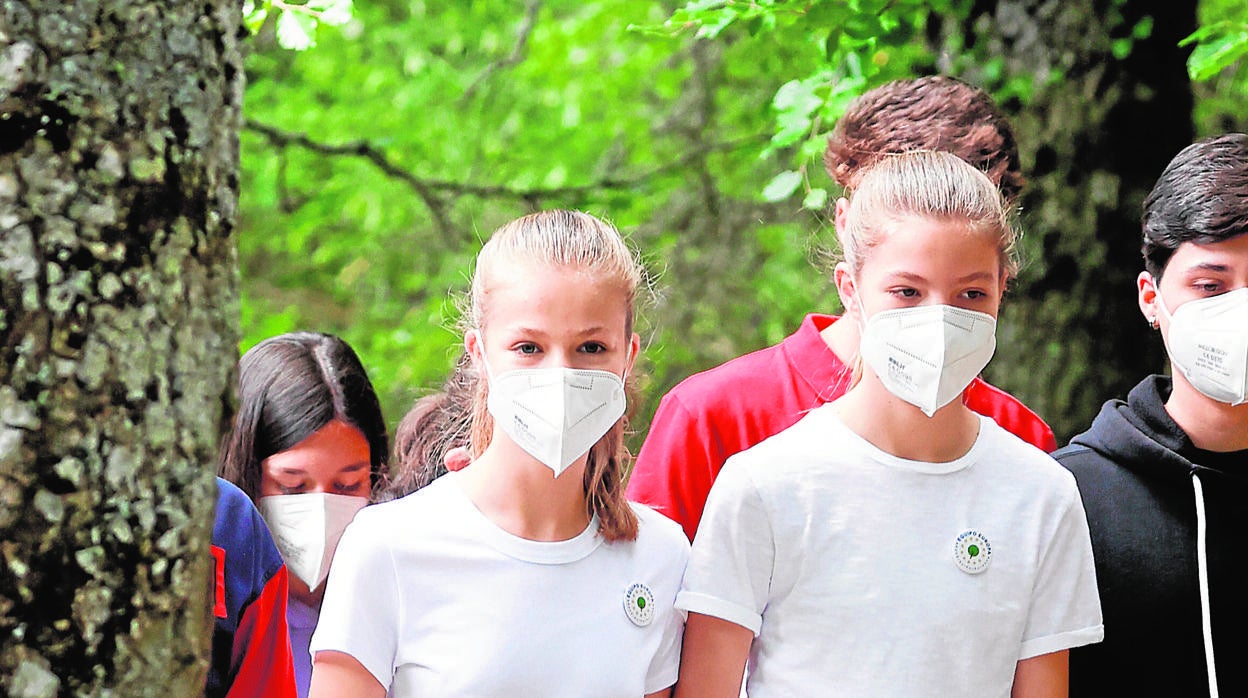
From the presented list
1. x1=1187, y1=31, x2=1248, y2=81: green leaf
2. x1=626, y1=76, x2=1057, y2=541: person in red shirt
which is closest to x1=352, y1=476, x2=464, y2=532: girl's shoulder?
x1=626, y1=76, x2=1057, y2=541: person in red shirt

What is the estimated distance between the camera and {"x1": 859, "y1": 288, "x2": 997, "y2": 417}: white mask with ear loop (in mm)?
2541

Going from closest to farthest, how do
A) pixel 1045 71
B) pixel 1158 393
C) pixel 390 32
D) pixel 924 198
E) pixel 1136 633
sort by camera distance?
pixel 924 198, pixel 1136 633, pixel 1158 393, pixel 1045 71, pixel 390 32

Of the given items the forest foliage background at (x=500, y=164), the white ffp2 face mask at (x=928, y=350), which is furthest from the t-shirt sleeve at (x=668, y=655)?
the forest foliage background at (x=500, y=164)

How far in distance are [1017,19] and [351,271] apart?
6.27m

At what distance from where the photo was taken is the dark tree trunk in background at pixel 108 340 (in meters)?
1.37

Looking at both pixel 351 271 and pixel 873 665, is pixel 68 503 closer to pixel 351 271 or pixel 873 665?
pixel 873 665

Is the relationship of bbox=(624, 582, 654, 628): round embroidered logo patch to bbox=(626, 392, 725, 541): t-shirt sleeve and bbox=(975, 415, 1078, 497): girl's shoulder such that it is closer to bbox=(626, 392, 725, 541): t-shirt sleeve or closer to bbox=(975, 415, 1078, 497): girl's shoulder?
bbox=(626, 392, 725, 541): t-shirt sleeve

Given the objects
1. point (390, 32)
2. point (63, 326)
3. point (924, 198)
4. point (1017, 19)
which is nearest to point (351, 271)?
point (390, 32)

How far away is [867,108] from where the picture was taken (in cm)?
328

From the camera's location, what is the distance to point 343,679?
7.45 ft

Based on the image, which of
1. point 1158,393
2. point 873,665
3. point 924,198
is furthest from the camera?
point 1158,393

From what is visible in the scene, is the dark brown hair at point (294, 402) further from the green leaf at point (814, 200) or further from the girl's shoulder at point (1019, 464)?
the girl's shoulder at point (1019, 464)

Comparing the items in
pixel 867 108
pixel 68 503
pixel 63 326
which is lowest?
pixel 68 503

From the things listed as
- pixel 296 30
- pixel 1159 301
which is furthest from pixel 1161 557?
pixel 296 30
